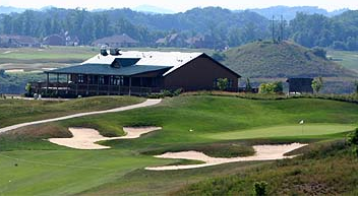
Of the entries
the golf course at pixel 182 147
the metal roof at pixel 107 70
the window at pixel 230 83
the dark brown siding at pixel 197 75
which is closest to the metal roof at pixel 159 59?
the dark brown siding at pixel 197 75

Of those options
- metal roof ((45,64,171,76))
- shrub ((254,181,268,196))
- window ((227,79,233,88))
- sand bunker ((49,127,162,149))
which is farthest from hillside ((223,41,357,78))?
shrub ((254,181,268,196))

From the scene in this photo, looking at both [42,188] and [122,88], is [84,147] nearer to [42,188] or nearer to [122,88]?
[42,188]

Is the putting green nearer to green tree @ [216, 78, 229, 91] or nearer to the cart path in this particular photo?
the cart path

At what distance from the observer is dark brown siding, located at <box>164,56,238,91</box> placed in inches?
3342

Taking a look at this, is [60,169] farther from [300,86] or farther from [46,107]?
[300,86]

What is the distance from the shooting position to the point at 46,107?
64.6 meters

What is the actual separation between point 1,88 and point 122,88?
218 feet

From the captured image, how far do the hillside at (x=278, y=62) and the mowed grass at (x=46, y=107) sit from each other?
107 m

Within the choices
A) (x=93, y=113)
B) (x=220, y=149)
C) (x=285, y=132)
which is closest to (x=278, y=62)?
(x=93, y=113)

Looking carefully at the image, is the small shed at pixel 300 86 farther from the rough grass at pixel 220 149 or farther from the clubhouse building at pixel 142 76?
the rough grass at pixel 220 149

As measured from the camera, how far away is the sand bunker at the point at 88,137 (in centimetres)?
5099

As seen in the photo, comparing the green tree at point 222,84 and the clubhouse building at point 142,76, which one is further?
the green tree at point 222,84

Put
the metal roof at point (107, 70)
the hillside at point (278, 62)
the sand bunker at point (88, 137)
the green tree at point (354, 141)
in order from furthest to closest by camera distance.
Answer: the hillside at point (278, 62)
the metal roof at point (107, 70)
the sand bunker at point (88, 137)
the green tree at point (354, 141)

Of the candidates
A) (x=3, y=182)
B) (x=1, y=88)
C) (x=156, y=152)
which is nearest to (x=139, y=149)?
(x=156, y=152)
